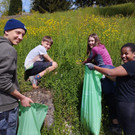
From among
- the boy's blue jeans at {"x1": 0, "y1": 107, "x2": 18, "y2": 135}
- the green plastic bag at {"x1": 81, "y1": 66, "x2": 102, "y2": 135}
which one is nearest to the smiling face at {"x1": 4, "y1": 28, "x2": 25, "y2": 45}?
the boy's blue jeans at {"x1": 0, "y1": 107, "x2": 18, "y2": 135}

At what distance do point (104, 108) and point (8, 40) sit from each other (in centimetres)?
199

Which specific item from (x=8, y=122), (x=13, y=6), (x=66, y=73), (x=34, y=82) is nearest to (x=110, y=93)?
(x=66, y=73)

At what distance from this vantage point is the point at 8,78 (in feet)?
4.23

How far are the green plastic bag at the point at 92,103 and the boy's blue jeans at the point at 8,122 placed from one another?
1079 millimetres

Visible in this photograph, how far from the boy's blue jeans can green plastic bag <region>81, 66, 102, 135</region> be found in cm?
108

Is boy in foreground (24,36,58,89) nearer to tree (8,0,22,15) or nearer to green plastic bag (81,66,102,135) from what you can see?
green plastic bag (81,66,102,135)

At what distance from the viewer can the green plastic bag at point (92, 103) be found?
2.11m

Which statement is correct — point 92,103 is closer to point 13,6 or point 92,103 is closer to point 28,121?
point 28,121

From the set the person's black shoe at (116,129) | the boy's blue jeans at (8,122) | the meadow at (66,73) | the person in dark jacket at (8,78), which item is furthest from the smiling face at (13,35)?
the person's black shoe at (116,129)

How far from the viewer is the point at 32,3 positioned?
16.5 m

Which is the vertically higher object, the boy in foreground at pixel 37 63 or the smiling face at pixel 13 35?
the smiling face at pixel 13 35

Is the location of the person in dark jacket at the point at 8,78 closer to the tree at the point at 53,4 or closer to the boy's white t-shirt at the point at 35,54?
the boy's white t-shirt at the point at 35,54

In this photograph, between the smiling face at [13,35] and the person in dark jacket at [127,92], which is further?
the person in dark jacket at [127,92]

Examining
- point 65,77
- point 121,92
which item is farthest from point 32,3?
point 121,92
